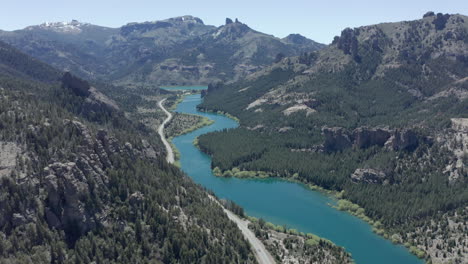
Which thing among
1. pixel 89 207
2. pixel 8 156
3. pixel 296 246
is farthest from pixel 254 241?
pixel 8 156

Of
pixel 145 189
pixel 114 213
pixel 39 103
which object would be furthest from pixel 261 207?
pixel 39 103

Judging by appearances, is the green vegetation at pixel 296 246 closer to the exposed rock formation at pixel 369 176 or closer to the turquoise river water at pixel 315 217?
the turquoise river water at pixel 315 217

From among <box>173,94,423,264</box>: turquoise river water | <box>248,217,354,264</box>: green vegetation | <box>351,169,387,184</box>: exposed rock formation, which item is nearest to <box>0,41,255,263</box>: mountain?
<box>248,217,354,264</box>: green vegetation

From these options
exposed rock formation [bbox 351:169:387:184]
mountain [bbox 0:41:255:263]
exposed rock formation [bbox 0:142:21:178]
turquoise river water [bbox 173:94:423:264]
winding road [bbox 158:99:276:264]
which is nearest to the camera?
mountain [bbox 0:41:255:263]

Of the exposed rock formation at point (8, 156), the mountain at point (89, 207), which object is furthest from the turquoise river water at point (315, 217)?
the exposed rock formation at point (8, 156)

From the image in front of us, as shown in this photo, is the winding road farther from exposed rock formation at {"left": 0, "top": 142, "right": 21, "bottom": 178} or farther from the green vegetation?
exposed rock formation at {"left": 0, "top": 142, "right": 21, "bottom": 178}

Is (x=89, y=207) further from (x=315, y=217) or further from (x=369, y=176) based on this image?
(x=369, y=176)

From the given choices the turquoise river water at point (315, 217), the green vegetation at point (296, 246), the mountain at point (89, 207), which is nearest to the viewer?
the mountain at point (89, 207)

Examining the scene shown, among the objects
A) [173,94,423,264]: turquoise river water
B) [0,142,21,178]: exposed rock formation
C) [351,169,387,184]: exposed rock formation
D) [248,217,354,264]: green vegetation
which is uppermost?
[0,142,21,178]: exposed rock formation
